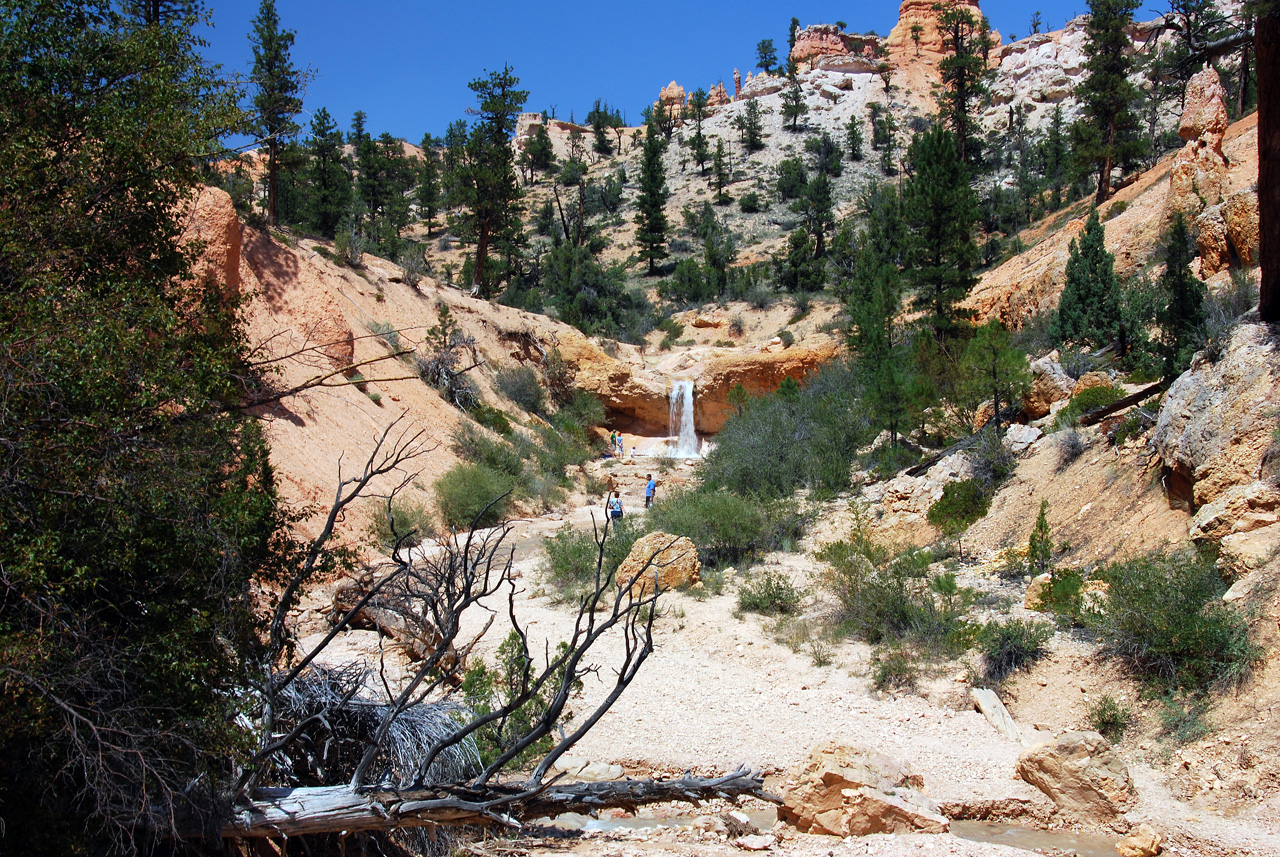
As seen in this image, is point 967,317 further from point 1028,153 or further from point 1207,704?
point 1028,153

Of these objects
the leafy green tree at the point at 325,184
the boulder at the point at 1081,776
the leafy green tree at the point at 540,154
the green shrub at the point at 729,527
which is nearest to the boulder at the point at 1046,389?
the green shrub at the point at 729,527

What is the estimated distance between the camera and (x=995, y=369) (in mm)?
14578

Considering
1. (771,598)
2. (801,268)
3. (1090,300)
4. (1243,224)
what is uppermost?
(801,268)

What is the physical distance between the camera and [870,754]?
6.29 m

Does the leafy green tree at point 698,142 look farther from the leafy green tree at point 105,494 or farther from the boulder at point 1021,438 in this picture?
the leafy green tree at point 105,494

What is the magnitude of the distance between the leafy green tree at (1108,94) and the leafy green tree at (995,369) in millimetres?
16151

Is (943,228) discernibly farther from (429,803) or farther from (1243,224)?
(429,803)

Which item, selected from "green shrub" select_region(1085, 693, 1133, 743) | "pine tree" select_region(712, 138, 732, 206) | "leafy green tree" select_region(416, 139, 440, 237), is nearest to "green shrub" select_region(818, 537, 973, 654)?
A: "green shrub" select_region(1085, 693, 1133, 743)

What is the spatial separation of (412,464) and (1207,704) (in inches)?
620

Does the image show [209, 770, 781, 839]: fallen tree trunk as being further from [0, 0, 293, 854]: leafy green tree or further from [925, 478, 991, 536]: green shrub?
[925, 478, 991, 536]: green shrub

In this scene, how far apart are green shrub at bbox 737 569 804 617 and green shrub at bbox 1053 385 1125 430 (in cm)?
535

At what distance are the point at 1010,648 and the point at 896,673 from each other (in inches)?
45.7

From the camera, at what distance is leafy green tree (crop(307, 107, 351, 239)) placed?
2900 centimetres

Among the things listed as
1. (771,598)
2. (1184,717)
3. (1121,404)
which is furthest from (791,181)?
(1184,717)
